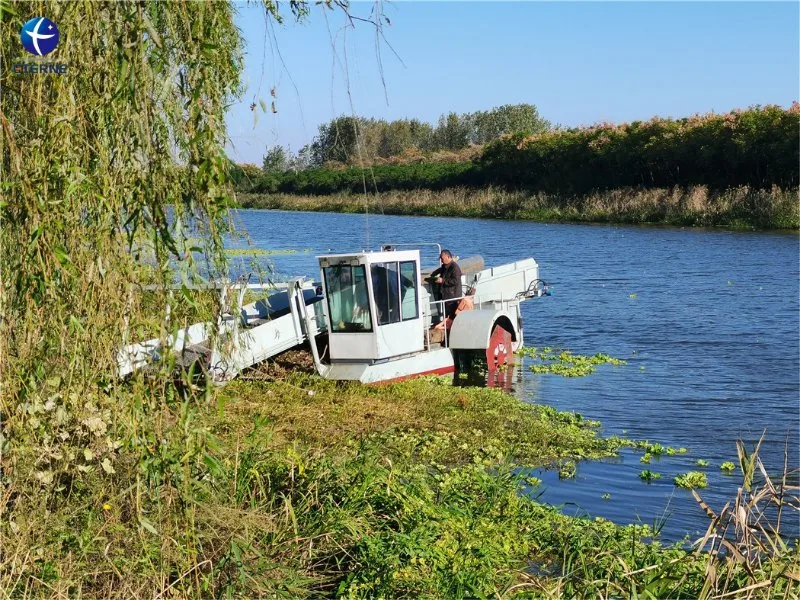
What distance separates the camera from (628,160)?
63969 mm

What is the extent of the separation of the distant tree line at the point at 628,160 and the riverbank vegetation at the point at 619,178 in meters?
0.07

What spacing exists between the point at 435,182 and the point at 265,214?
523 inches

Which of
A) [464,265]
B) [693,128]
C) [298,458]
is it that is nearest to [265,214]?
[693,128]

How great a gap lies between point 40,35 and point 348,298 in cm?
1045

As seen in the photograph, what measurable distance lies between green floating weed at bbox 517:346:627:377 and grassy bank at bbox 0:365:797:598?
9.26m

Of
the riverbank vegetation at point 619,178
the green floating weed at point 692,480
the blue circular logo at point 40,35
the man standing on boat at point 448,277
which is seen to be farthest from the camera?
the riverbank vegetation at point 619,178

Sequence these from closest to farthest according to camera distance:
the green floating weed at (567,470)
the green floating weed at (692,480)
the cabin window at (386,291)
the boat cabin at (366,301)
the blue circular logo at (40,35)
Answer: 1. the blue circular logo at (40,35)
2. the green floating weed at (692,480)
3. the green floating weed at (567,470)
4. the boat cabin at (366,301)
5. the cabin window at (386,291)

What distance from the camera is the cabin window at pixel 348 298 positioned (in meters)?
15.7

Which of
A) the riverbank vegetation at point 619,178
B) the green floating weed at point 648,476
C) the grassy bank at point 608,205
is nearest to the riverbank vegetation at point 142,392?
the green floating weed at point 648,476

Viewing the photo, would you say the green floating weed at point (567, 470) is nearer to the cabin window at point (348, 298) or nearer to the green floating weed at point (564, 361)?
the cabin window at point (348, 298)

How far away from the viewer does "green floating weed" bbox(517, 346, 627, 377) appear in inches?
749

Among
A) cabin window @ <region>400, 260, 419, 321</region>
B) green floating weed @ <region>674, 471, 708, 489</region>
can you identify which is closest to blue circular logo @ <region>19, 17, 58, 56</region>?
green floating weed @ <region>674, 471, 708, 489</region>

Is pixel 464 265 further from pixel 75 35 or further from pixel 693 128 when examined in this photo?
pixel 693 128

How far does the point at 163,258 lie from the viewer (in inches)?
217
